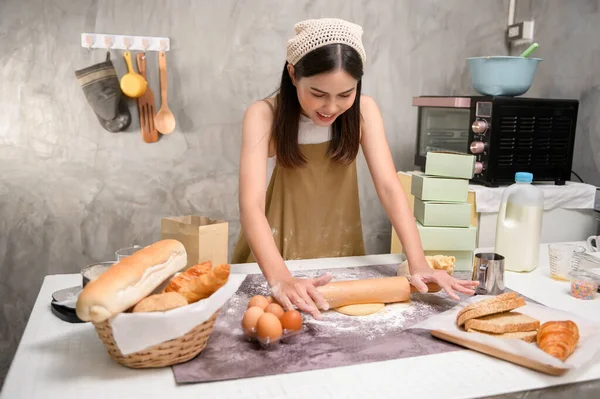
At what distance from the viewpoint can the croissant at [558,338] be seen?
99 cm

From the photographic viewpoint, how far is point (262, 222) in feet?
4.80

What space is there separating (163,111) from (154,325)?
1.80 meters

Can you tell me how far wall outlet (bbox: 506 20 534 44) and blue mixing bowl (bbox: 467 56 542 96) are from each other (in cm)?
65

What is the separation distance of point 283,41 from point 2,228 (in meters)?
1.54

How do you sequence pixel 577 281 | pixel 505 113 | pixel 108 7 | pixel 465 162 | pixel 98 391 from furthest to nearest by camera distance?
pixel 108 7 < pixel 505 113 < pixel 465 162 < pixel 577 281 < pixel 98 391

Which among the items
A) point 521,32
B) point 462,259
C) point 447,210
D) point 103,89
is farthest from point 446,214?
point 521,32

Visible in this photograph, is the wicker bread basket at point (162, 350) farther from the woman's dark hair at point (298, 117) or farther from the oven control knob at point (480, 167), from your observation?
the oven control knob at point (480, 167)

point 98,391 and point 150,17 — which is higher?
point 150,17

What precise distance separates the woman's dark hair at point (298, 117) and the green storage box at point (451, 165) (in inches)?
9.6

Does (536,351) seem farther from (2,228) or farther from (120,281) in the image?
(2,228)

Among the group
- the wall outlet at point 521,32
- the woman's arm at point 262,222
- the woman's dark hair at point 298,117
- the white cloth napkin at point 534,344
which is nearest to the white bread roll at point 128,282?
the woman's arm at point 262,222

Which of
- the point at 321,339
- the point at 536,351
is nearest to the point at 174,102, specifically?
the point at 321,339

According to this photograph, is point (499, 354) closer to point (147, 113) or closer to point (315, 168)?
point (315, 168)

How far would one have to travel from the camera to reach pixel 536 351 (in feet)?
3.20
